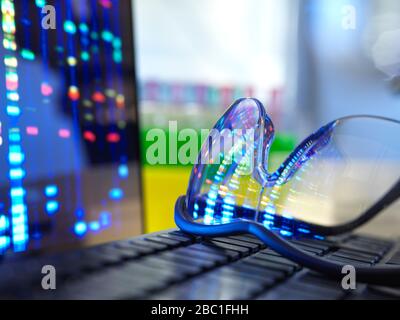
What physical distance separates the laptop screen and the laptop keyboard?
18 cm

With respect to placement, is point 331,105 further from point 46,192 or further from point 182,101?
point 46,192

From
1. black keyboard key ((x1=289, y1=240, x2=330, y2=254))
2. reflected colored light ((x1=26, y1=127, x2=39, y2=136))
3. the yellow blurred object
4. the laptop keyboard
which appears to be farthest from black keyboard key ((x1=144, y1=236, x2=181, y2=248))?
the yellow blurred object

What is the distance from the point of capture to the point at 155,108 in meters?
1.42

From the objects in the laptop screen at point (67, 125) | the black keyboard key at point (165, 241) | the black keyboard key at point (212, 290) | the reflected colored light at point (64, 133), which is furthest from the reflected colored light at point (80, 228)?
the black keyboard key at point (212, 290)

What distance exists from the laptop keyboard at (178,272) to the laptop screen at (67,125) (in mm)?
181

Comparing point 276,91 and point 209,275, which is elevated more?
point 276,91

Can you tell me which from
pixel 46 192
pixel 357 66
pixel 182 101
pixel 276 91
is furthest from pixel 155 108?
pixel 46 192

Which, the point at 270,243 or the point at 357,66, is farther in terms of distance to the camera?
the point at 357,66

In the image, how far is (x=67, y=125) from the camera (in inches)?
23.3

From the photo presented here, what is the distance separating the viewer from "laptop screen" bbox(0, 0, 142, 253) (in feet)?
1.63

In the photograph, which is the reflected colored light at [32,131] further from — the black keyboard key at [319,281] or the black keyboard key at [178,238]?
the black keyboard key at [319,281]

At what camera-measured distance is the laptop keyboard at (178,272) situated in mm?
284
